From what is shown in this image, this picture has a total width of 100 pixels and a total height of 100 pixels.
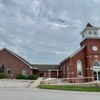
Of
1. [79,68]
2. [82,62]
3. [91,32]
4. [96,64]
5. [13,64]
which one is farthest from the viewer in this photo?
[13,64]

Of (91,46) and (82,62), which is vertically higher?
(91,46)

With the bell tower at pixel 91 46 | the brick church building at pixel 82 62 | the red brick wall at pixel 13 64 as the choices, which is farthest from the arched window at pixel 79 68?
the red brick wall at pixel 13 64

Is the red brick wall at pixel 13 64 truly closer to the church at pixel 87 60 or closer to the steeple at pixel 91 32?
the church at pixel 87 60

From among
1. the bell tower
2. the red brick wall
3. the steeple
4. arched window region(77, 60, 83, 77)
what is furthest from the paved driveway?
the red brick wall

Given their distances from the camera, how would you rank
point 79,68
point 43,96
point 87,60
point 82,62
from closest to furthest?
point 43,96 < point 87,60 < point 79,68 < point 82,62

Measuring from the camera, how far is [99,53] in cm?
2956

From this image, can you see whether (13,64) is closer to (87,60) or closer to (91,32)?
(87,60)

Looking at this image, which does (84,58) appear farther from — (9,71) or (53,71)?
(9,71)

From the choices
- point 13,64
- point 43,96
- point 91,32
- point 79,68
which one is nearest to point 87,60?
point 79,68

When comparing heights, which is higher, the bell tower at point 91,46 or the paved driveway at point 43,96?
the bell tower at point 91,46

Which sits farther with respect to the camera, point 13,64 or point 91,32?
point 13,64

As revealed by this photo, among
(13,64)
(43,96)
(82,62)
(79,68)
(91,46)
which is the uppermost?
(91,46)

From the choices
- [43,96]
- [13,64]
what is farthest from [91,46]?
[43,96]

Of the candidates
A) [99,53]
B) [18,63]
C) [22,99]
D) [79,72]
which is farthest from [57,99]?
[18,63]
